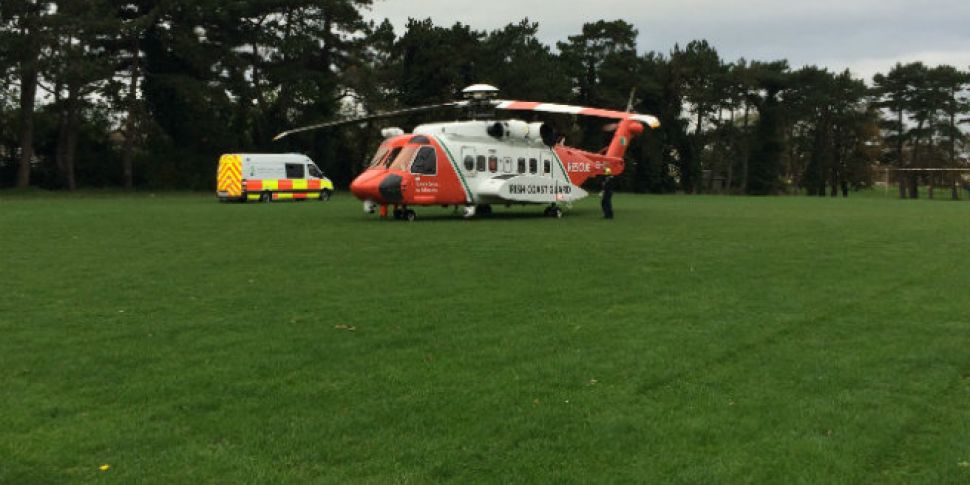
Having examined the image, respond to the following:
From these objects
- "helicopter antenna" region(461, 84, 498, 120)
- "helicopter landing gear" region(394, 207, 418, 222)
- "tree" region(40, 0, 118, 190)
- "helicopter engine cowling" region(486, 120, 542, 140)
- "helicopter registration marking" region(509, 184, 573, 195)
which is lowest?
"helicopter landing gear" region(394, 207, 418, 222)

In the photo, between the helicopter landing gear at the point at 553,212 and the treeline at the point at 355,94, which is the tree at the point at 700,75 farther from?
the helicopter landing gear at the point at 553,212

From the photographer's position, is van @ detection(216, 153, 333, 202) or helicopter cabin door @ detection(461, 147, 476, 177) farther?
van @ detection(216, 153, 333, 202)

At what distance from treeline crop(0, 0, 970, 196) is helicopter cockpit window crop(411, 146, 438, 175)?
2360cm

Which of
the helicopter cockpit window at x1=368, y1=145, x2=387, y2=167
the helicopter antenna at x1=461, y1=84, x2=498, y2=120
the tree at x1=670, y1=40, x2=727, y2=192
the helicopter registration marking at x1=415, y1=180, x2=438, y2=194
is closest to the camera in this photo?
the helicopter antenna at x1=461, y1=84, x2=498, y2=120

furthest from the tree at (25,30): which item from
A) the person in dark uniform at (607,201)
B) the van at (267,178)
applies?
the person in dark uniform at (607,201)

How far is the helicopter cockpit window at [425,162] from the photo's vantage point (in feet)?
65.2

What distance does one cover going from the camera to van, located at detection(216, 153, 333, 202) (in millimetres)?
31812

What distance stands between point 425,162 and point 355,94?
3150cm

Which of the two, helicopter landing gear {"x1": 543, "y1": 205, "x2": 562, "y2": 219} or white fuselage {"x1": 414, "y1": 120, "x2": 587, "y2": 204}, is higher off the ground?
white fuselage {"x1": 414, "y1": 120, "x2": 587, "y2": 204}

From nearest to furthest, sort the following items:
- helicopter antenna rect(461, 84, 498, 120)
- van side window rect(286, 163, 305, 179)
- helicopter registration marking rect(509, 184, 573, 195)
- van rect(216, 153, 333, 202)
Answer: helicopter antenna rect(461, 84, 498, 120) < helicopter registration marking rect(509, 184, 573, 195) < van rect(216, 153, 333, 202) < van side window rect(286, 163, 305, 179)

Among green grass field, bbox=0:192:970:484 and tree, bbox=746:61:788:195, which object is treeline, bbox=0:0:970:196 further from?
green grass field, bbox=0:192:970:484

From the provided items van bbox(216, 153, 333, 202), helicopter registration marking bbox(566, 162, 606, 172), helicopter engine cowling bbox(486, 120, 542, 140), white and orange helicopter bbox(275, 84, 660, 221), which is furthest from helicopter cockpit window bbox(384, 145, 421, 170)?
van bbox(216, 153, 333, 202)

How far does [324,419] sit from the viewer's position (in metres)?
4.27

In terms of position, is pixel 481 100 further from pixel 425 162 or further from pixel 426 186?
pixel 426 186
